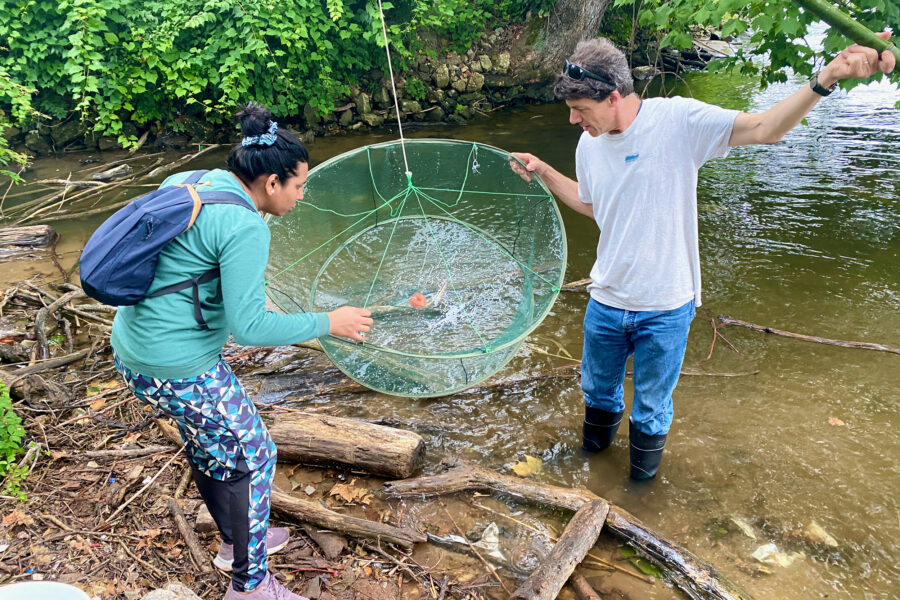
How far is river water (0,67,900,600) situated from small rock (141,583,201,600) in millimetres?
931

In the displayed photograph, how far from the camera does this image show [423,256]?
3783 millimetres

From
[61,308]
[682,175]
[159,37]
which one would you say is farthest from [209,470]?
[159,37]

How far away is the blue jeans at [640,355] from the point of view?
6.72ft

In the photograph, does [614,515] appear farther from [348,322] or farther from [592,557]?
[348,322]

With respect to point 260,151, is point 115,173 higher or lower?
lower

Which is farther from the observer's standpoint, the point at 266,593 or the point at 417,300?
the point at 417,300

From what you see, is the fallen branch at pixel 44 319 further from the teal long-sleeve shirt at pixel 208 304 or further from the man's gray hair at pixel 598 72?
the man's gray hair at pixel 598 72

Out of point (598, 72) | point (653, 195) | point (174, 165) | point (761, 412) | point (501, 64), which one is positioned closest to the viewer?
point (598, 72)

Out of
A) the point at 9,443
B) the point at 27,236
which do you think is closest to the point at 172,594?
the point at 9,443

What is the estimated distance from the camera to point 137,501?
2.23 m

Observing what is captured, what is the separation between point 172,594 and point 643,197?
6.39 feet

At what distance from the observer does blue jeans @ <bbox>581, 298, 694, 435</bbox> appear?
2.05m

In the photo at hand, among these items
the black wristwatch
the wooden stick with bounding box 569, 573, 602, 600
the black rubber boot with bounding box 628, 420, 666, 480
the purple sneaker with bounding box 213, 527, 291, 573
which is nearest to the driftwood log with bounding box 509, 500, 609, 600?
the wooden stick with bounding box 569, 573, 602, 600

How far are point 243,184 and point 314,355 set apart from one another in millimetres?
2111
